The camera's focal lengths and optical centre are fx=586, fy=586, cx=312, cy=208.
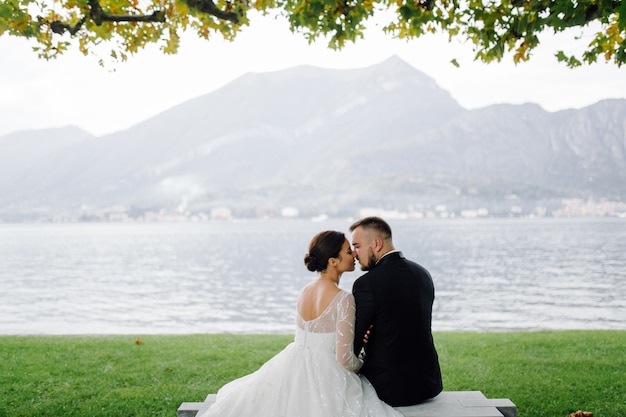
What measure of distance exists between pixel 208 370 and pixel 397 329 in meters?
5.38

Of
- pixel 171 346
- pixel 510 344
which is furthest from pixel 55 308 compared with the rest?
pixel 510 344

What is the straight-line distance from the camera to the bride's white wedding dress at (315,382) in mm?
4422

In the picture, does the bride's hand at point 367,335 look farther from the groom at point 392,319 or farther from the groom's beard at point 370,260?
the groom's beard at point 370,260

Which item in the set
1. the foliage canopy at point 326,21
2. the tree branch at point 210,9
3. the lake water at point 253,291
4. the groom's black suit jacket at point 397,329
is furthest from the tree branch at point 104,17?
the lake water at point 253,291

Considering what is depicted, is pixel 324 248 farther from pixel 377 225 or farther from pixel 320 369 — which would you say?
pixel 320 369

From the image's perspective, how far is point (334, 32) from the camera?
7484mm

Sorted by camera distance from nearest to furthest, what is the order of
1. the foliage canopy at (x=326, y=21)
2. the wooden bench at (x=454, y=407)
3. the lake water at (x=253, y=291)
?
the wooden bench at (x=454, y=407) < the foliage canopy at (x=326, y=21) < the lake water at (x=253, y=291)

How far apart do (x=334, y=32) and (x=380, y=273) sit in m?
4.16

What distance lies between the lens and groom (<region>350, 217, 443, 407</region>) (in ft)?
14.3

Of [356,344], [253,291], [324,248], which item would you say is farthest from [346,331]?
[253,291]

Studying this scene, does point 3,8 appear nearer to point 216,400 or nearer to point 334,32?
Answer: point 334,32

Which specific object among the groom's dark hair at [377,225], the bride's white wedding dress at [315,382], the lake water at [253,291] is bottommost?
the lake water at [253,291]

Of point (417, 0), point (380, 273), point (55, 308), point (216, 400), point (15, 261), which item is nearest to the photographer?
point (380, 273)

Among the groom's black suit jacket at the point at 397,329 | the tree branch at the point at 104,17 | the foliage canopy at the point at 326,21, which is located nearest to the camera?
the groom's black suit jacket at the point at 397,329
